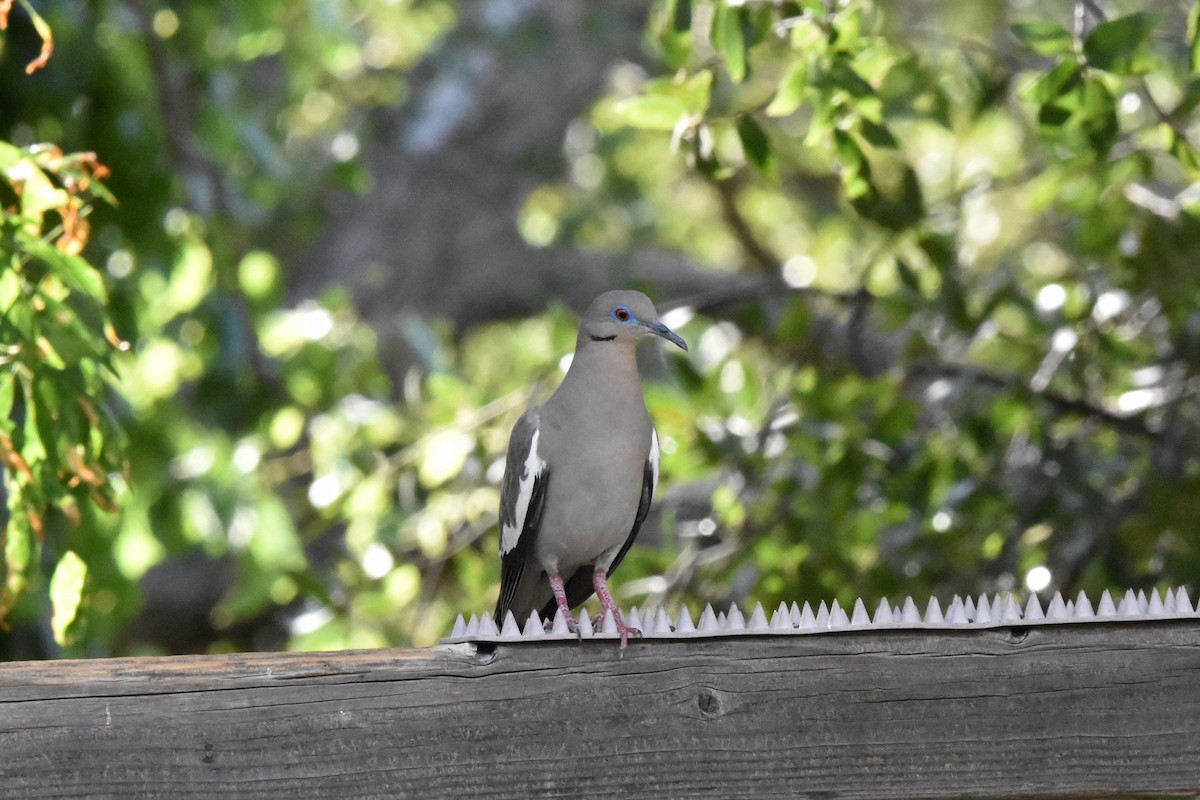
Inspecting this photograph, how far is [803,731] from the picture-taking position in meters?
1.94

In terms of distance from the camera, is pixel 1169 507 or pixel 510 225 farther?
pixel 510 225

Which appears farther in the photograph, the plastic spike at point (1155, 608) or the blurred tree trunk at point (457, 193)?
the blurred tree trunk at point (457, 193)

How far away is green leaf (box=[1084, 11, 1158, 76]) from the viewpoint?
117 inches

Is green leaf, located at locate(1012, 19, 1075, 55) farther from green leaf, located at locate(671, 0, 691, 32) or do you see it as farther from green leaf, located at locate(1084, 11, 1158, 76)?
green leaf, located at locate(671, 0, 691, 32)

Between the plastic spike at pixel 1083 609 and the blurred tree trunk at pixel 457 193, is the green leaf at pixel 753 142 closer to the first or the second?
the plastic spike at pixel 1083 609

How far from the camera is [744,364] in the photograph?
460cm

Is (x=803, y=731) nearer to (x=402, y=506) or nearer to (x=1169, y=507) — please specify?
(x=1169, y=507)

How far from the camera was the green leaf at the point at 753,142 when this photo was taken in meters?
3.29

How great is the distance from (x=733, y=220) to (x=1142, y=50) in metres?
4.59

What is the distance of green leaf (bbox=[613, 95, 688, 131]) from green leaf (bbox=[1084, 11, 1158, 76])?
0.94 metres

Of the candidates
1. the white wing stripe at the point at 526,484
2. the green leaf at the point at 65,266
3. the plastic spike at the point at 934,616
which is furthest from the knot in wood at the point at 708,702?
the green leaf at the point at 65,266

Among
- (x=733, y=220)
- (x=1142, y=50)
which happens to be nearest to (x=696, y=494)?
(x=733, y=220)

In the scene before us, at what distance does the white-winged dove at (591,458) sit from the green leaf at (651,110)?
53 centimetres

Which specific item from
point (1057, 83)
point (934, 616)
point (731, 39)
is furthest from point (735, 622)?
point (1057, 83)
